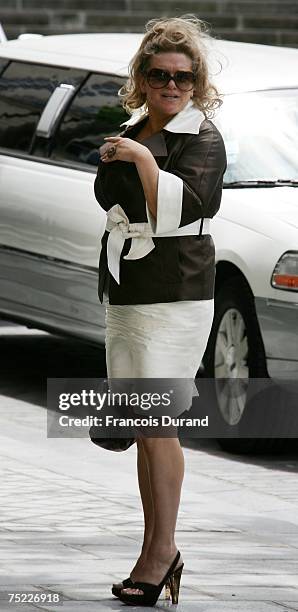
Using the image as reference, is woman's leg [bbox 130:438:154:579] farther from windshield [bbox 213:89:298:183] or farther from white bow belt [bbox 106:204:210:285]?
windshield [bbox 213:89:298:183]

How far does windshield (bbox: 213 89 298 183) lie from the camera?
8.54 meters

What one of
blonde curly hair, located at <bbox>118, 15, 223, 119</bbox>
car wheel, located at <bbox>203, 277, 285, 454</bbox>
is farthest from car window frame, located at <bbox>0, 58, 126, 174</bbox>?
blonde curly hair, located at <bbox>118, 15, 223, 119</bbox>

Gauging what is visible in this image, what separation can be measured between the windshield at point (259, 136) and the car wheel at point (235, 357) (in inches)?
22.7

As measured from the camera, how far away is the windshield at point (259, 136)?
8539 mm

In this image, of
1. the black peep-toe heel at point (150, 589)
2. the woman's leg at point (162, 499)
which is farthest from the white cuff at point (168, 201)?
the black peep-toe heel at point (150, 589)

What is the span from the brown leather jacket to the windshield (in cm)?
307

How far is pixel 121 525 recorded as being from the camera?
21.8 ft

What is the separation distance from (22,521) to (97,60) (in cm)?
372

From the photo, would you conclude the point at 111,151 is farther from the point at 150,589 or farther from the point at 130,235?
the point at 150,589

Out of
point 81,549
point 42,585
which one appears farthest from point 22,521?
point 42,585

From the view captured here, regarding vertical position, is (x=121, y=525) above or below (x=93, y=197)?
below

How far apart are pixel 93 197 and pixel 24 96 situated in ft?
4.01

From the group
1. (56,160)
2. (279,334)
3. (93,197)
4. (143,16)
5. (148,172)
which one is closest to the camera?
(148,172)

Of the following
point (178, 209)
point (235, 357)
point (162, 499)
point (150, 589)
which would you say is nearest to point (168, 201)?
point (178, 209)
